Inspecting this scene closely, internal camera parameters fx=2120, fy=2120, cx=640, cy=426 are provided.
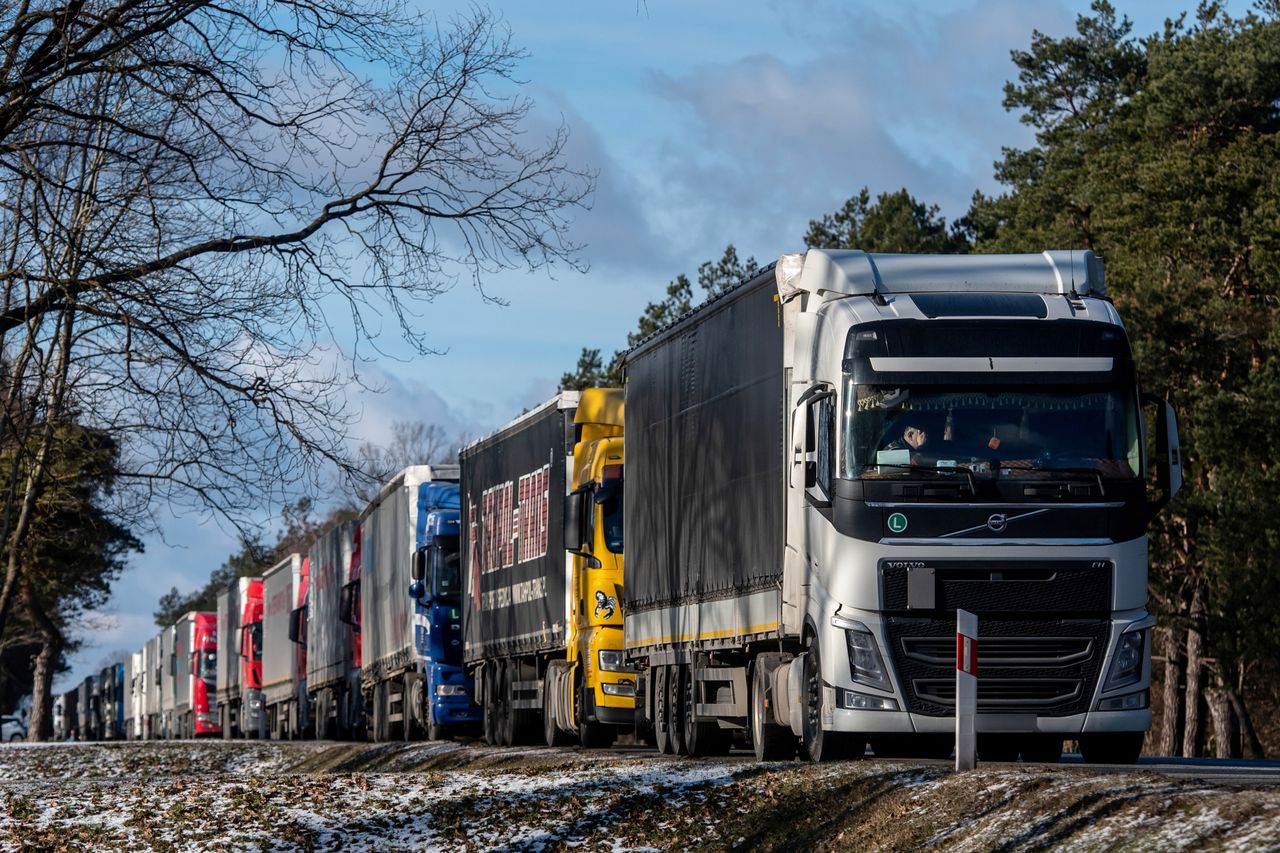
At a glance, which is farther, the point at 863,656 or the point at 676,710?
the point at 676,710

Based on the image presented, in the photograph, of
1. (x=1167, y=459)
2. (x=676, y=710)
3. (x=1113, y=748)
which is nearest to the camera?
(x=1167, y=459)

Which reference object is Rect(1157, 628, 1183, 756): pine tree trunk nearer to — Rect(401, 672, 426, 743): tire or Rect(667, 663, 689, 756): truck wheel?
Rect(401, 672, 426, 743): tire

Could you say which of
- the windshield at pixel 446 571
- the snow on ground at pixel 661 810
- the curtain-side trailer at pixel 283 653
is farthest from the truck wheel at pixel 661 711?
the curtain-side trailer at pixel 283 653

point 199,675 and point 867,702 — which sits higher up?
point 199,675

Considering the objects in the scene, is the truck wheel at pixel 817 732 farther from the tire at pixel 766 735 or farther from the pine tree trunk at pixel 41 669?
the pine tree trunk at pixel 41 669

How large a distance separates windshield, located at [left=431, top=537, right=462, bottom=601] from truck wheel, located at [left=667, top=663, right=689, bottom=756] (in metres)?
11.8

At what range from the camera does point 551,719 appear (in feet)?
83.2

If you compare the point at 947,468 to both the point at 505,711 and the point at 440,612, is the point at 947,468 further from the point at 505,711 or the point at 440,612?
the point at 440,612

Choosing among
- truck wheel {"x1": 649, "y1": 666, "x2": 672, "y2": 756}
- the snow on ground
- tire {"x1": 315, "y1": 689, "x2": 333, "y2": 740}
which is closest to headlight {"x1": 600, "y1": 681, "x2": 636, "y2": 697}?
truck wheel {"x1": 649, "y1": 666, "x2": 672, "y2": 756}

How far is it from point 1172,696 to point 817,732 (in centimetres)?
3792

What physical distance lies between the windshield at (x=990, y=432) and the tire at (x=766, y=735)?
2864 millimetres

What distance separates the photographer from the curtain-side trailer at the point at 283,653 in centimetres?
4703

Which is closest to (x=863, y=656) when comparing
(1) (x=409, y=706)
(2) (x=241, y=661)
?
(1) (x=409, y=706)

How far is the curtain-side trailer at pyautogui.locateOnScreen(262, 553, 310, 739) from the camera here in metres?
47.0
